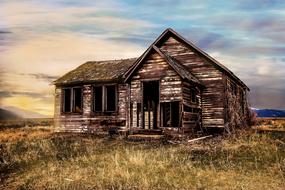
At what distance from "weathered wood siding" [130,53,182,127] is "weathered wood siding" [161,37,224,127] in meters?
3.61

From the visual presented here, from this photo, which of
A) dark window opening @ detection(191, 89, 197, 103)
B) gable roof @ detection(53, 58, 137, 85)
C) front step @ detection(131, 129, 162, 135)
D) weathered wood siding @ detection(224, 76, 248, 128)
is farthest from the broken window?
weathered wood siding @ detection(224, 76, 248, 128)

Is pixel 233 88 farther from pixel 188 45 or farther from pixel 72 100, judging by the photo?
pixel 72 100

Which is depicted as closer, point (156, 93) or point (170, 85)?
point (170, 85)

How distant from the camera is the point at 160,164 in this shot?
10141 millimetres

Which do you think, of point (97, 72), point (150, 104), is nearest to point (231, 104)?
point (150, 104)

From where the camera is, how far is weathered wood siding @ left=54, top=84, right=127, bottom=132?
75.5ft

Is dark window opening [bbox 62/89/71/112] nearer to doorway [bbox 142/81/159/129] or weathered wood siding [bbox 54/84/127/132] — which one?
weathered wood siding [bbox 54/84/127/132]

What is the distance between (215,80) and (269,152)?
10.3m

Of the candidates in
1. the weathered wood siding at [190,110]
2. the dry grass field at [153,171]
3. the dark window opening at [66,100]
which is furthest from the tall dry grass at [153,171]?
the dark window opening at [66,100]

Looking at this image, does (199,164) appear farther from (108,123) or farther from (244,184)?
(108,123)

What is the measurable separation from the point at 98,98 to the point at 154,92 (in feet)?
12.6

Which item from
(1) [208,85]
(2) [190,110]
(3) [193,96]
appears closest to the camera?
(2) [190,110]

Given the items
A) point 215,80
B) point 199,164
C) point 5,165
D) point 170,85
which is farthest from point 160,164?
point 215,80

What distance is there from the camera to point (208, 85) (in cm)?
2219
